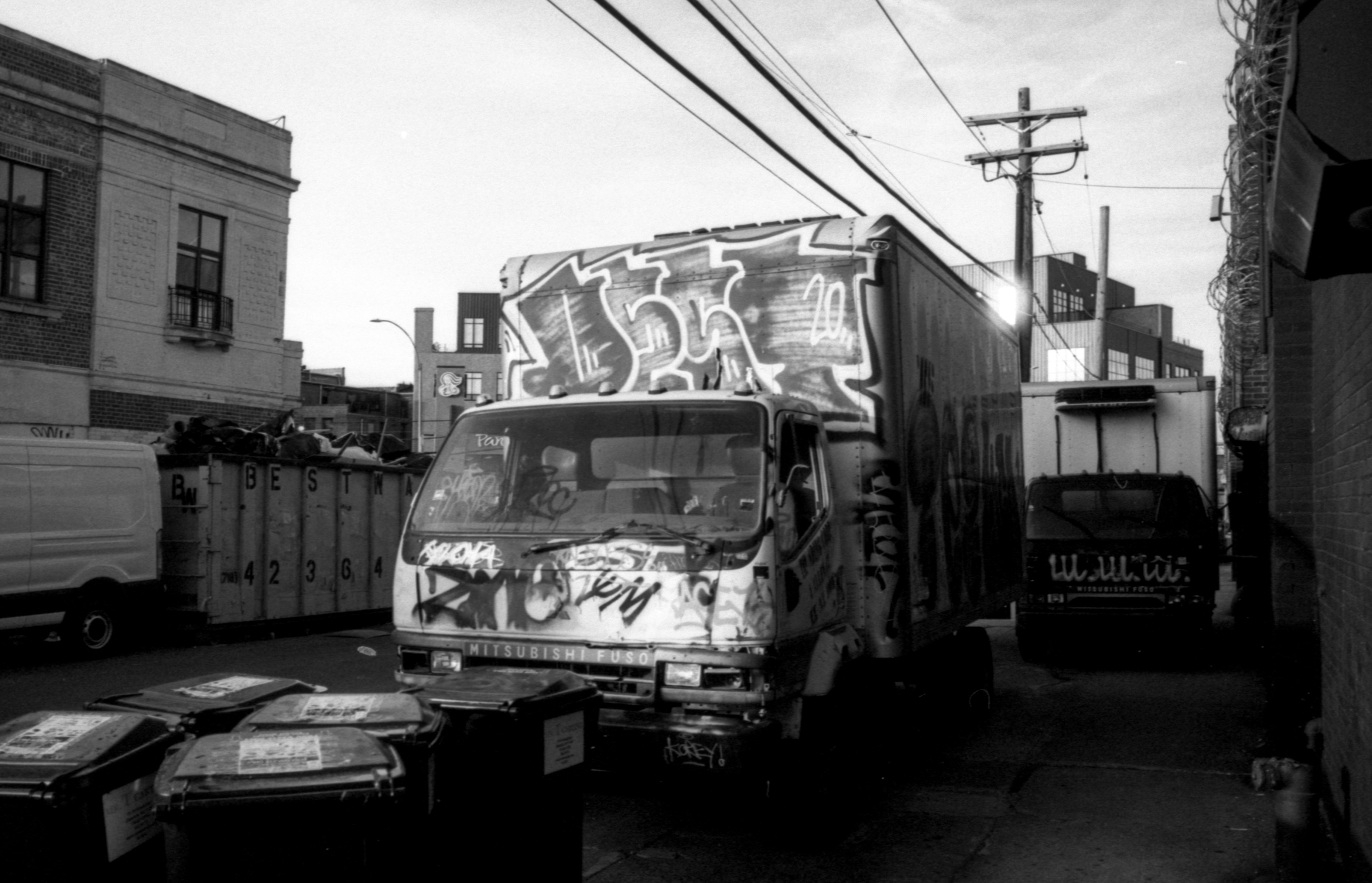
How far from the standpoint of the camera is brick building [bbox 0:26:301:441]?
19.5 meters

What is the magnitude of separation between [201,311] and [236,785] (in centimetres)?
2147

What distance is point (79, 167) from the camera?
20297 millimetres

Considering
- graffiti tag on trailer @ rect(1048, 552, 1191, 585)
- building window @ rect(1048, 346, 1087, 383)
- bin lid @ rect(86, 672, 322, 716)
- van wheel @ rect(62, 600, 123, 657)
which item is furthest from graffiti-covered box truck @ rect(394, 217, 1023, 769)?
building window @ rect(1048, 346, 1087, 383)

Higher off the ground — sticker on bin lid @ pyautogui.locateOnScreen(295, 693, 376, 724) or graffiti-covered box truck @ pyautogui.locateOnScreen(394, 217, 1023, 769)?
graffiti-covered box truck @ pyautogui.locateOnScreen(394, 217, 1023, 769)

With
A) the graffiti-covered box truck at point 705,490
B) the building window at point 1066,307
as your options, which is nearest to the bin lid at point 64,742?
the graffiti-covered box truck at point 705,490

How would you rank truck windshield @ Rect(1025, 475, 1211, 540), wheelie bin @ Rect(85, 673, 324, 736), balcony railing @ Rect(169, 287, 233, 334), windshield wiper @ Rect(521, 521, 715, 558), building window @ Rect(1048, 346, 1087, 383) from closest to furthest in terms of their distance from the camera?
wheelie bin @ Rect(85, 673, 324, 736), windshield wiper @ Rect(521, 521, 715, 558), truck windshield @ Rect(1025, 475, 1211, 540), balcony railing @ Rect(169, 287, 233, 334), building window @ Rect(1048, 346, 1087, 383)

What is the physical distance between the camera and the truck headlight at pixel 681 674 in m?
5.50

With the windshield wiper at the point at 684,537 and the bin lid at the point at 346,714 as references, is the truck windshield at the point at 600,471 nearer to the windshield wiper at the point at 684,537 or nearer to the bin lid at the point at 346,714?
the windshield wiper at the point at 684,537

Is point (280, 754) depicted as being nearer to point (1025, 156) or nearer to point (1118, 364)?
point (1025, 156)

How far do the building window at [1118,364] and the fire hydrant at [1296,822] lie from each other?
55107 mm

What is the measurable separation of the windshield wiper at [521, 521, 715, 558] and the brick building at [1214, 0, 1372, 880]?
2.68 meters

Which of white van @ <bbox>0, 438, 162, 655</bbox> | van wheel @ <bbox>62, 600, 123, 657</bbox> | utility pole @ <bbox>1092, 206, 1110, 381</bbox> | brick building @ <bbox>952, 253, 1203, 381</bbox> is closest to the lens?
white van @ <bbox>0, 438, 162, 655</bbox>

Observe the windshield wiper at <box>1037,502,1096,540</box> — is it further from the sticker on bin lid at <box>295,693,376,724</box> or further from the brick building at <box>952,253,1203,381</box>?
the brick building at <box>952,253,1203,381</box>

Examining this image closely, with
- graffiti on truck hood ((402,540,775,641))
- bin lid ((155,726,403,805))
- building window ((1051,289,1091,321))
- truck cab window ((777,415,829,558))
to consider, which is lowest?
bin lid ((155,726,403,805))
